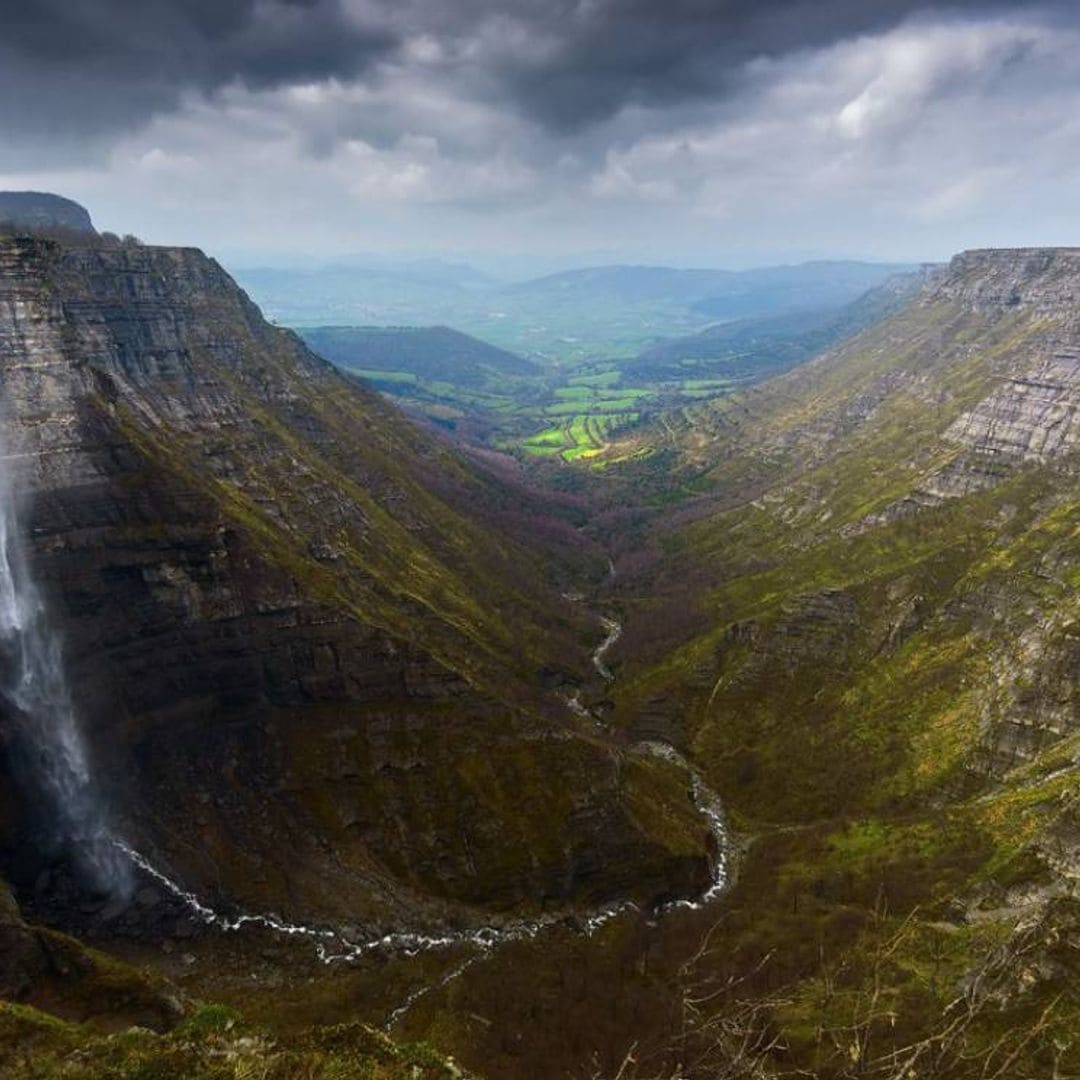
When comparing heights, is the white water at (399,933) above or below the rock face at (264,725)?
below

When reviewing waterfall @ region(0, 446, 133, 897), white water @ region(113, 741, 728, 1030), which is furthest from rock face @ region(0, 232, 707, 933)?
waterfall @ region(0, 446, 133, 897)

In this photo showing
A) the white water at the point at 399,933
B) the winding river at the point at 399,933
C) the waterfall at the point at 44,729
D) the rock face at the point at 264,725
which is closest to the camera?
the white water at the point at 399,933

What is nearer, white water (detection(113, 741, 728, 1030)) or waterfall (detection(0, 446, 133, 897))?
white water (detection(113, 741, 728, 1030))

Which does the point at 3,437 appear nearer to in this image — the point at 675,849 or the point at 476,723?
the point at 476,723

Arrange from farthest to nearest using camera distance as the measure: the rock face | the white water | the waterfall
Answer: the rock face
the waterfall
the white water

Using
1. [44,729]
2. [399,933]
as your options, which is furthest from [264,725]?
[399,933]

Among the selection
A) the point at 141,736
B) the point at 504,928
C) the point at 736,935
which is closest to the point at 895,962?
the point at 736,935

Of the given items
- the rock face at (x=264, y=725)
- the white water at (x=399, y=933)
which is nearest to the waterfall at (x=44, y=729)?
the rock face at (x=264, y=725)

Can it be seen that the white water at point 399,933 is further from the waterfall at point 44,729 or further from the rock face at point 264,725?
the waterfall at point 44,729

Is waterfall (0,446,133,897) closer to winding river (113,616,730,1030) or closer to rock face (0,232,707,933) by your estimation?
rock face (0,232,707,933)

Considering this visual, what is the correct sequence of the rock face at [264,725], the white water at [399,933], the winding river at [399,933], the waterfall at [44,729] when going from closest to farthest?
the white water at [399,933]
the winding river at [399,933]
the waterfall at [44,729]
the rock face at [264,725]
